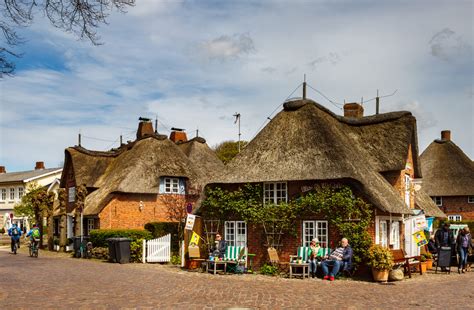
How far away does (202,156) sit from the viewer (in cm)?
4262

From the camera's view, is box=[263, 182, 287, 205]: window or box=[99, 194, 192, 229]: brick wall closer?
box=[263, 182, 287, 205]: window

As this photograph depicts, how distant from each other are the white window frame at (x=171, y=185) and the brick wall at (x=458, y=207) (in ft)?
85.6

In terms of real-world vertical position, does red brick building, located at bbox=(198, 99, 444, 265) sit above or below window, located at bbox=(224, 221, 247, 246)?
above

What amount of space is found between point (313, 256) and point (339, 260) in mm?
978

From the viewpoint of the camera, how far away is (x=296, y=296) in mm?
14969

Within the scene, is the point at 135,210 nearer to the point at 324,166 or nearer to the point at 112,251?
the point at 112,251

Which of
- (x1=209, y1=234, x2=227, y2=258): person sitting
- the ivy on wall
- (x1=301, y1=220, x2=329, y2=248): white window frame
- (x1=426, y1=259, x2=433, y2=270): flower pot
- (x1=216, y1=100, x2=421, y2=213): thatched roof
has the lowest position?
(x1=426, y1=259, x2=433, y2=270): flower pot

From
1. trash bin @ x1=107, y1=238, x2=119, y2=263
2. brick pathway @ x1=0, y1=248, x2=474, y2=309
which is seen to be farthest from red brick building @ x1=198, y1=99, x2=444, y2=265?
trash bin @ x1=107, y1=238, x2=119, y2=263

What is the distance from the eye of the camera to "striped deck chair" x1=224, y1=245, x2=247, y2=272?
70.4 ft

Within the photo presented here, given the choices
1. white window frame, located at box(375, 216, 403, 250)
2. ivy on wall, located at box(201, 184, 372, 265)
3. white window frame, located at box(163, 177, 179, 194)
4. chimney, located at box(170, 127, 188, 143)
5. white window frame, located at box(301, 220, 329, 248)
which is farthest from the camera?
chimney, located at box(170, 127, 188, 143)

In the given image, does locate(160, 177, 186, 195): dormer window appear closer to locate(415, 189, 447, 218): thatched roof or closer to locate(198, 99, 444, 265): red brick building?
locate(198, 99, 444, 265): red brick building

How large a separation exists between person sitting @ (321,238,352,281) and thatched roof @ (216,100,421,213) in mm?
1990

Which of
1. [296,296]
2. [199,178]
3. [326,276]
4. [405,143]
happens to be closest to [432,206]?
[405,143]

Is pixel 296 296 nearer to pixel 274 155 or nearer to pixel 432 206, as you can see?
pixel 274 155
